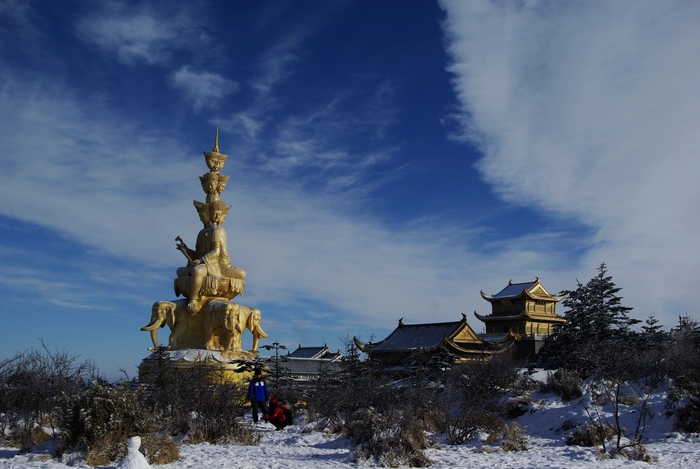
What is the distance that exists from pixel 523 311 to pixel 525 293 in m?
1.16

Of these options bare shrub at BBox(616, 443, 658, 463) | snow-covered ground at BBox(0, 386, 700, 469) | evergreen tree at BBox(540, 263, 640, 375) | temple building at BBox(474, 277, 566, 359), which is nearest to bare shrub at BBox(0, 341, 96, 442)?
snow-covered ground at BBox(0, 386, 700, 469)

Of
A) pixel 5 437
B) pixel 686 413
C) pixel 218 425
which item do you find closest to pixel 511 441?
pixel 686 413

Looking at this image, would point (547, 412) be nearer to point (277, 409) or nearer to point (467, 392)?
point (467, 392)

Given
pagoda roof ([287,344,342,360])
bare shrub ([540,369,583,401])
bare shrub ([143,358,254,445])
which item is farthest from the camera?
pagoda roof ([287,344,342,360])

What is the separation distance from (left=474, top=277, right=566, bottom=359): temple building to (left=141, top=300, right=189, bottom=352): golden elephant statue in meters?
25.1

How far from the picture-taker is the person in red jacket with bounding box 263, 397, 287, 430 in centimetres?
1231

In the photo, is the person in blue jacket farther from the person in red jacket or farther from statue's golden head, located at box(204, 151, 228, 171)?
statue's golden head, located at box(204, 151, 228, 171)

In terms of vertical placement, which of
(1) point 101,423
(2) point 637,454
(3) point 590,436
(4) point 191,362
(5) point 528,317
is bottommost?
(2) point 637,454

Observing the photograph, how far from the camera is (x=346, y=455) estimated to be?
30.8ft

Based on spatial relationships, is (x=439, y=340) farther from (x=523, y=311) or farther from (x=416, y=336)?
(x=523, y=311)

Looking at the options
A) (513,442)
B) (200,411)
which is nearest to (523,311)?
(513,442)

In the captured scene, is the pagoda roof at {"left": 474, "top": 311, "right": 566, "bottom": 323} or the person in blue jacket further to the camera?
the pagoda roof at {"left": 474, "top": 311, "right": 566, "bottom": 323}

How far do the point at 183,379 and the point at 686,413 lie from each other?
9272mm

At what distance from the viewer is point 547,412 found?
607 inches
